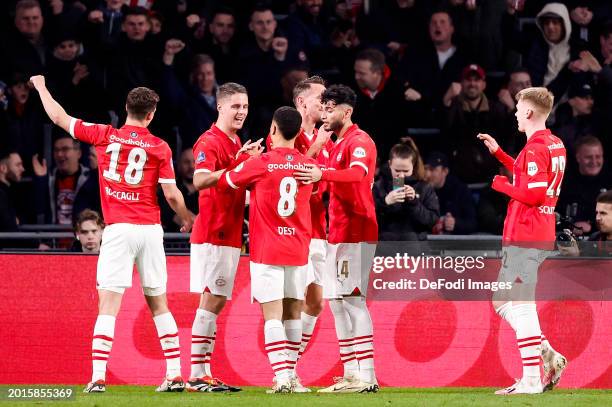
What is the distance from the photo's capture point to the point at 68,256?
12164mm

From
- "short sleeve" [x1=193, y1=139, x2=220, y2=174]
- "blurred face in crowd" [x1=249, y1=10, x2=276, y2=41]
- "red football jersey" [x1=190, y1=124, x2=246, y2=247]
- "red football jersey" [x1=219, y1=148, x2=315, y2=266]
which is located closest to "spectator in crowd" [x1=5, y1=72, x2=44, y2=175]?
"blurred face in crowd" [x1=249, y1=10, x2=276, y2=41]

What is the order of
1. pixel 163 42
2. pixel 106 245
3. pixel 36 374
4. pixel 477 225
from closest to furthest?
pixel 106 245
pixel 36 374
pixel 477 225
pixel 163 42

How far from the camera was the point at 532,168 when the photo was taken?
1041 centimetres

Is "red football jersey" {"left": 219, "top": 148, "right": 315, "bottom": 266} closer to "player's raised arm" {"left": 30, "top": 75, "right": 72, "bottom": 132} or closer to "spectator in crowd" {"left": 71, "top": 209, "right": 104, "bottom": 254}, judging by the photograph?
"player's raised arm" {"left": 30, "top": 75, "right": 72, "bottom": 132}

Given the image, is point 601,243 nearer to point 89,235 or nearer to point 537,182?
point 537,182

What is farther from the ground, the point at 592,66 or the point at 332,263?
the point at 592,66

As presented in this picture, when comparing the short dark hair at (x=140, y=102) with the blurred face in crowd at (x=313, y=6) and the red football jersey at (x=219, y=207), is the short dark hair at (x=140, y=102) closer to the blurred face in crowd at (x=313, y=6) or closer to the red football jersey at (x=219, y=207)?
the red football jersey at (x=219, y=207)

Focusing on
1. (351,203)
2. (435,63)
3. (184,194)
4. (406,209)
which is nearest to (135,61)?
(184,194)

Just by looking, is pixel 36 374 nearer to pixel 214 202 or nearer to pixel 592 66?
pixel 214 202

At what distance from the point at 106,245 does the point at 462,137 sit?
643 centimetres

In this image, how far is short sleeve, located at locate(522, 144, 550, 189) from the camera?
409 inches

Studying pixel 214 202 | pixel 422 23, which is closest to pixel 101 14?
pixel 422 23

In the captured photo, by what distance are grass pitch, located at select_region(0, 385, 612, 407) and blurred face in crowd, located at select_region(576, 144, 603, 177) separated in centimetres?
482

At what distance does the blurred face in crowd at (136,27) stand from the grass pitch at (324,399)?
6.31 metres
